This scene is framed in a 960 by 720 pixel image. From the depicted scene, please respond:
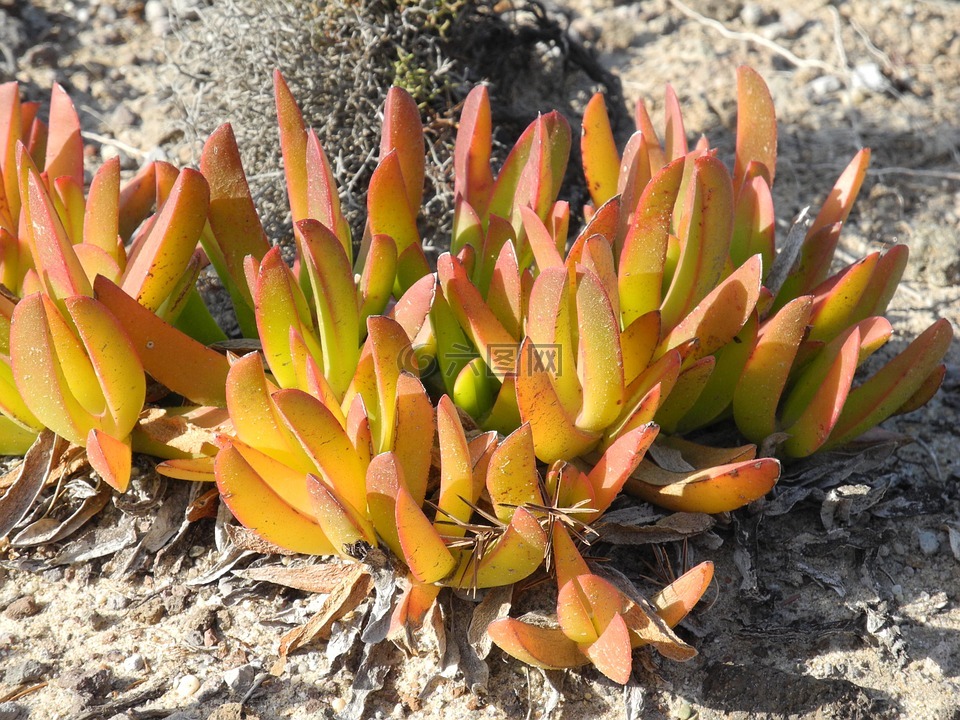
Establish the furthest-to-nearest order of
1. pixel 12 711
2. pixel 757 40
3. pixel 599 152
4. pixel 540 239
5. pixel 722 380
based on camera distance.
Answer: pixel 757 40 → pixel 599 152 → pixel 722 380 → pixel 540 239 → pixel 12 711

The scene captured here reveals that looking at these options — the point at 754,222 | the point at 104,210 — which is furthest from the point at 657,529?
the point at 104,210

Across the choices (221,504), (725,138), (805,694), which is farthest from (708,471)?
(725,138)

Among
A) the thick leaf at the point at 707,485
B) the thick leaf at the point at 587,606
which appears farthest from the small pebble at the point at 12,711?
the thick leaf at the point at 707,485

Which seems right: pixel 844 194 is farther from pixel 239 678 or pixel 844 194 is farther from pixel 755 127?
pixel 239 678

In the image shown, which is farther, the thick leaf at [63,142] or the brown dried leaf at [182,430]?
the thick leaf at [63,142]

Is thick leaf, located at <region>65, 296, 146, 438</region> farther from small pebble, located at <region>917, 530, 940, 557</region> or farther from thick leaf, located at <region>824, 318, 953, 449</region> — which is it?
small pebble, located at <region>917, 530, 940, 557</region>

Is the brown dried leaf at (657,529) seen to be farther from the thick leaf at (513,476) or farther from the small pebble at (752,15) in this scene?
the small pebble at (752,15)
